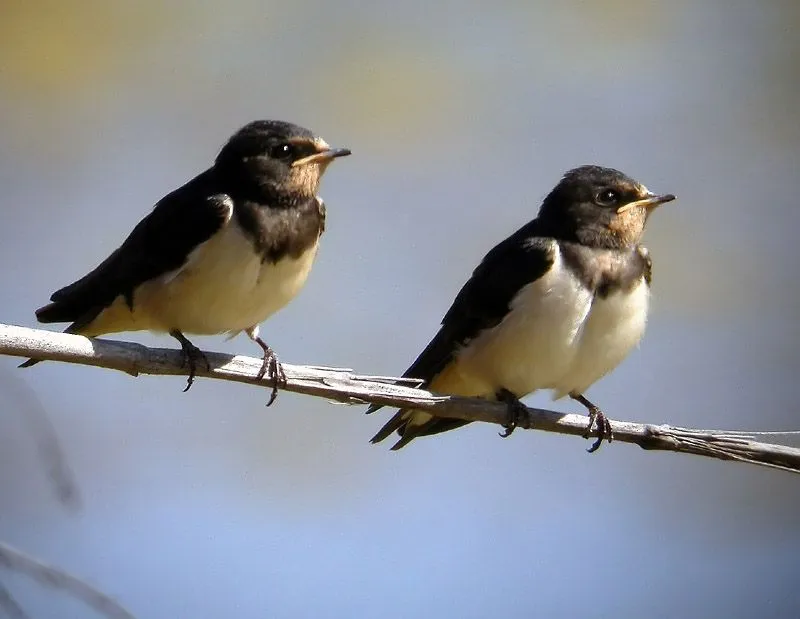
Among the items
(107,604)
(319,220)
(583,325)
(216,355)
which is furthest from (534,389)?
(107,604)

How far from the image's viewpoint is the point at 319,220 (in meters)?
3.73

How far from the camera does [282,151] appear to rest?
12.3 ft

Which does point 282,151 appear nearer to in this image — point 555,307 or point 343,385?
point 555,307

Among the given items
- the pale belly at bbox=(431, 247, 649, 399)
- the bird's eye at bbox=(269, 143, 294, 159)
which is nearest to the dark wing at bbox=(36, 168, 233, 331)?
the bird's eye at bbox=(269, 143, 294, 159)

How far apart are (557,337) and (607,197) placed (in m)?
0.52

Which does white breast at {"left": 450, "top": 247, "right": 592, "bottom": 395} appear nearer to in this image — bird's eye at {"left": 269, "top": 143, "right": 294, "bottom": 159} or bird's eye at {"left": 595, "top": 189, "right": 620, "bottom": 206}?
bird's eye at {"left": 595, "top": 189, "right": 620, "bottom": 206}

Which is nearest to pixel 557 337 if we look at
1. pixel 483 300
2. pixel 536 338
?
pixel 536 338

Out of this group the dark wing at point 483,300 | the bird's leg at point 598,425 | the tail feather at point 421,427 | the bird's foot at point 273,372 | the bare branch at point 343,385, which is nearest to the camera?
the bare branch at point 343,385

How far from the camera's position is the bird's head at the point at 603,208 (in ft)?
12.9

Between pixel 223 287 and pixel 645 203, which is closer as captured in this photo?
pixel 223 287

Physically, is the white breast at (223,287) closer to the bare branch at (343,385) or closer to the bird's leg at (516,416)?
the bare branch at (343,385)

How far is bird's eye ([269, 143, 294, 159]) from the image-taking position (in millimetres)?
Result: 3748

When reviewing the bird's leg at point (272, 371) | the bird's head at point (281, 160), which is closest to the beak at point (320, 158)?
the bird's head at point (281, 160)

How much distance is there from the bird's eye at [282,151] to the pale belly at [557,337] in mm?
815
